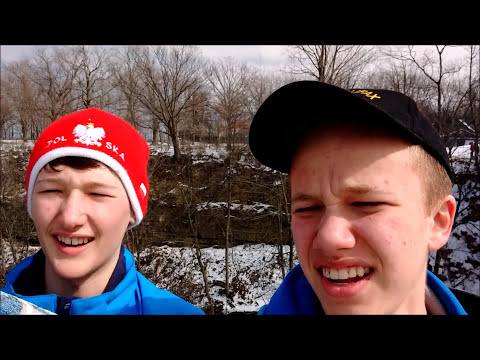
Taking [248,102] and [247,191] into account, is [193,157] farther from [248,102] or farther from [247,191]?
[248,102]

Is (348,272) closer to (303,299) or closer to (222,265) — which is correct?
(303,299)

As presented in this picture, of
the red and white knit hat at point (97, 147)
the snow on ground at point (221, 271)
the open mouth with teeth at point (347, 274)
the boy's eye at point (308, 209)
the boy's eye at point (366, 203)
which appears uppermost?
Result: the red and white knit hat at point (97, 147)

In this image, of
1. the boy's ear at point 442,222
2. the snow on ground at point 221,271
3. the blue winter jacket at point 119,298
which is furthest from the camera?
the snow on ground at point 221,271

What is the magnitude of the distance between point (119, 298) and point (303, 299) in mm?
800

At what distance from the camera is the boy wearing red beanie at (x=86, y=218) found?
1211 millimetres

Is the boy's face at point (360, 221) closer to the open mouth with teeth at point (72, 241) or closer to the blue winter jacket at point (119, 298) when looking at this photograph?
the blue winter jacket at point (119, 298)

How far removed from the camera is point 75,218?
3.79 feet

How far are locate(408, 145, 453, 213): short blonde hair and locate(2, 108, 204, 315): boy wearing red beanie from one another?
1106 millimetres

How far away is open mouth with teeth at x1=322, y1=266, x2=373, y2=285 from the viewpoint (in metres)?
0.83

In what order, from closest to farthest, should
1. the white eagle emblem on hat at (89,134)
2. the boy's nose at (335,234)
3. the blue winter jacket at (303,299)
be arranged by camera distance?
the boy's nose at (335,234) → the blue winter jacket at (303,299) → the white eagle emblem on hat at (89,134)

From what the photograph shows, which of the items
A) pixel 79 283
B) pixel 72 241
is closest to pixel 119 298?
pixel 79 283

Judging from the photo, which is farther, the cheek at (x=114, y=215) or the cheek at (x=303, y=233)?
the cheek at (x=114, y=215)

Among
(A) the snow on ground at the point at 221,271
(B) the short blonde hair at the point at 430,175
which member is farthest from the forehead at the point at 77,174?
(A) the snow on ground at the point at 221,271

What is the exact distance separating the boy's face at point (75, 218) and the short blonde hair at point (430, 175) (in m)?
1.15
